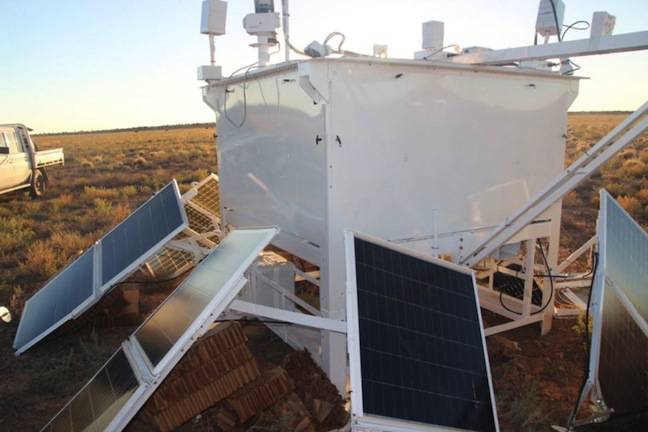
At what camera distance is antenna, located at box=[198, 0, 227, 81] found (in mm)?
6578

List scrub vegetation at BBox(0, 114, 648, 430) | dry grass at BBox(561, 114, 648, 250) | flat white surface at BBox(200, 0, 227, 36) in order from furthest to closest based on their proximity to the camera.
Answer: dry grass at BBox(561, 114, 648, 250) → flat white surface at BBox(200, 0, 227, 36) → scrub vegetation at BBox(0, 114, 648, 430)

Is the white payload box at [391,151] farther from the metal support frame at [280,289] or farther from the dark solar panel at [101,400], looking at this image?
the dark solar panel at [101,400]

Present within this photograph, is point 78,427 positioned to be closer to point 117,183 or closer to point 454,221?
point 454,221

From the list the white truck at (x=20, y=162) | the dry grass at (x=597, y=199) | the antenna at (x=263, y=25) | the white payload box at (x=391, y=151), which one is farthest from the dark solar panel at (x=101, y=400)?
the white truck at (x=20, y=162)

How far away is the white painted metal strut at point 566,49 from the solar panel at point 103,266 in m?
3.68

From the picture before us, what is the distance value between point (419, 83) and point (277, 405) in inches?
133

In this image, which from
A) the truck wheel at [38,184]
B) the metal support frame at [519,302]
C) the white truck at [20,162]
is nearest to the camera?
the metal support frame at [519,302]

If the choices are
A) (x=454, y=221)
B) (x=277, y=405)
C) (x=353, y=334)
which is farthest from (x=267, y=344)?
(x=353, y=334)

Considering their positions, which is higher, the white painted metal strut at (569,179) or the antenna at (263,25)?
the antenna at (263,25)

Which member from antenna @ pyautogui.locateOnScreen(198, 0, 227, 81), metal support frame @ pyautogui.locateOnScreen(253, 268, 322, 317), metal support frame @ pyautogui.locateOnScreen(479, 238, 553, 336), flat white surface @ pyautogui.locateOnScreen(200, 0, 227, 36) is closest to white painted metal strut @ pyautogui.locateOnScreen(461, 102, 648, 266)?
metal support frame @ pyautogui.locateOnScreen(479, 238, 553, 336)

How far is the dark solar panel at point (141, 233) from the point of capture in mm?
5551

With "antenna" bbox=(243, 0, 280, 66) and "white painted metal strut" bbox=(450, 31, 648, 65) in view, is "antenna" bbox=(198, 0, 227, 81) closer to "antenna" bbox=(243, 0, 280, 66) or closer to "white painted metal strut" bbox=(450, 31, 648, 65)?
"antenna" bbox=(243, 0, 280, 66)

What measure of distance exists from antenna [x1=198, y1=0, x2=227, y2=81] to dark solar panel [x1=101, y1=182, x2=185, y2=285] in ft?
5.04

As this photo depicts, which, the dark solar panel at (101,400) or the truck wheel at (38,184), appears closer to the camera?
the dark solar panel at (101,400)
